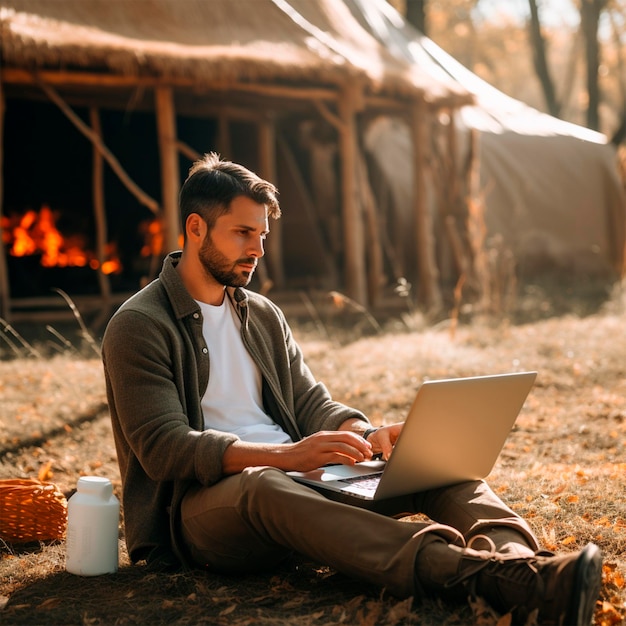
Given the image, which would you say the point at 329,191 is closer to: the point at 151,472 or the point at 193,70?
the point at 193,70

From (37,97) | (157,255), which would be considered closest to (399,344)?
(157,255)

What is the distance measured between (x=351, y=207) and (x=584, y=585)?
7.72m

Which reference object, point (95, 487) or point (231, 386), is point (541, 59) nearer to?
point (231, 386)

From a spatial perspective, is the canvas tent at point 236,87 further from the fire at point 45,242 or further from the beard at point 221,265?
the beard at point 221,265

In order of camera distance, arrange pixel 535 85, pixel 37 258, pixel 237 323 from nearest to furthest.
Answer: pixel 237 323 → pixel 37 258 → pixel 535 85

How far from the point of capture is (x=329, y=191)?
11.8 m

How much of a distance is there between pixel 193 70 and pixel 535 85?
40472 mm

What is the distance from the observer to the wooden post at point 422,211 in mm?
Result: 10539

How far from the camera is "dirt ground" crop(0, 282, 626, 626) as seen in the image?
2885mm

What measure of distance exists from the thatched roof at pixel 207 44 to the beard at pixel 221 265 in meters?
5.39

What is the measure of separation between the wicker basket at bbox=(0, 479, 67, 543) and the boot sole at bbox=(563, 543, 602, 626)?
213 centimetres

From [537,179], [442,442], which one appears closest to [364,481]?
[442,442]

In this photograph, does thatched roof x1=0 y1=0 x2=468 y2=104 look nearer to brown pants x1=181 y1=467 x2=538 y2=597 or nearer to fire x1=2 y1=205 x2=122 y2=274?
fire x1=2 y1=205 x2=122 y2=274

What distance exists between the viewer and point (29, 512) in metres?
3.74
